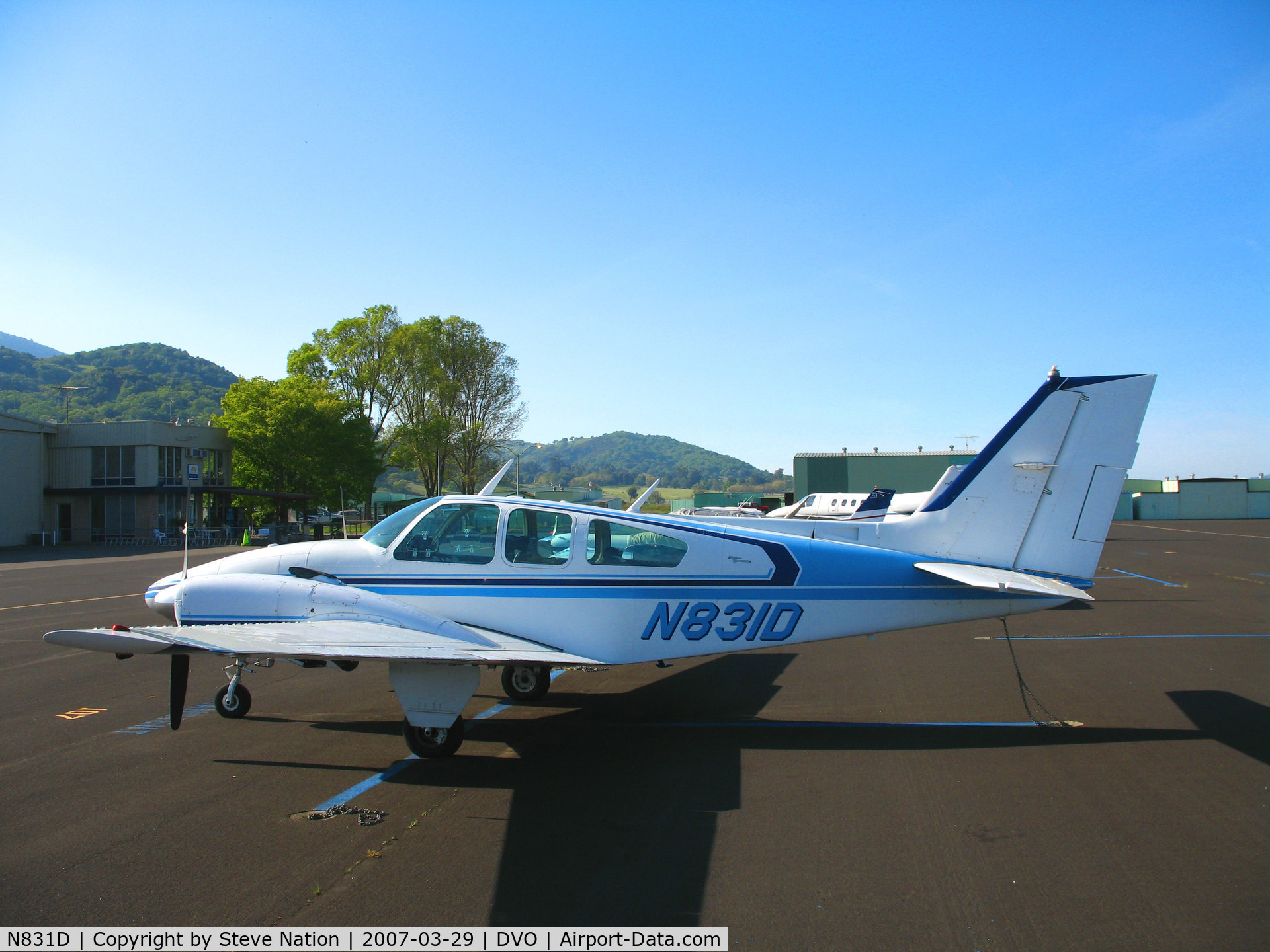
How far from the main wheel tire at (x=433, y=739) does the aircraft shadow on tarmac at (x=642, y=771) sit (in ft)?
0.32

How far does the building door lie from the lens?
137ft

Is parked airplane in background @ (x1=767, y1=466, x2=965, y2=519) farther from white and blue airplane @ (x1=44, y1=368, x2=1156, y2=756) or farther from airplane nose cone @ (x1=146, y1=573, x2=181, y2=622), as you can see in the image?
airplane nose cone @ (x1=146, y1=573, x2=181, y2=622)

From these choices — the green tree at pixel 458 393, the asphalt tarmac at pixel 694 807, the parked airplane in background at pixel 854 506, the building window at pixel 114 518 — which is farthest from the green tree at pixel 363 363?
the asphalt tarmac at pixel 694 807

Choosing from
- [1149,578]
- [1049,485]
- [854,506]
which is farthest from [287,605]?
[854,506]

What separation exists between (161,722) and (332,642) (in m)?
2.78

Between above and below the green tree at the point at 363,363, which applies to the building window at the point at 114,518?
below

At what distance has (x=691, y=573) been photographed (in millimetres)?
6398

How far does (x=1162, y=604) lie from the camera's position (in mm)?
13680

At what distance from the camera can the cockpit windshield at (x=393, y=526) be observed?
685cm

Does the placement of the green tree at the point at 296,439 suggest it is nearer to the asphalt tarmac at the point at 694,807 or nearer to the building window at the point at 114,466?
the building window at the point at 114,466

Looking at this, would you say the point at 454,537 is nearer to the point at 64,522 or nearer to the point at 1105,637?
the point at 1105,637

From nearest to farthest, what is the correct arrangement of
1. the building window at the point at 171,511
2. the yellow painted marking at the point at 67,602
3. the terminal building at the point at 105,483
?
1. the yellow painted marking at the point at 67,602
2. the terminal building at the point at 105,483
3. the building window at the point at 171,511

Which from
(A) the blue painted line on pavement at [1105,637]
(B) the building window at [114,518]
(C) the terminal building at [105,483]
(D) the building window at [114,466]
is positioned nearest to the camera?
(A) the blue painted line on pavement at [1105,637]

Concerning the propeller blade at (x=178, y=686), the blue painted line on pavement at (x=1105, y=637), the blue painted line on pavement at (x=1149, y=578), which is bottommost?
the blue painted line on pavement at (x=1149, y=578)
